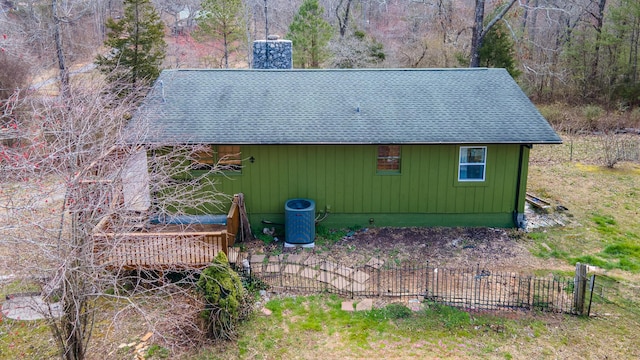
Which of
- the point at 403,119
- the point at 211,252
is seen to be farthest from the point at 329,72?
the point at 211,252

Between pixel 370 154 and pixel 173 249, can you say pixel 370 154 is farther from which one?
pixel 173 249

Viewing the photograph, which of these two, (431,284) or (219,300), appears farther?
(431,284)

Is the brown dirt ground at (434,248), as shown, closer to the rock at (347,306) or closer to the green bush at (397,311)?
the rock at (347,306)

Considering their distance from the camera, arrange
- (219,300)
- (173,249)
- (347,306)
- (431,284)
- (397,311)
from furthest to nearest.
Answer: (431,284), (173,249), (347,306), (397,311), (219,300)

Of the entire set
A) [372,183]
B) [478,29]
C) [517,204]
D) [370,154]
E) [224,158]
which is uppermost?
[478,29]

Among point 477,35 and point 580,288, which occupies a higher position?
point 477,35

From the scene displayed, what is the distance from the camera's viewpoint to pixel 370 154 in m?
11.4

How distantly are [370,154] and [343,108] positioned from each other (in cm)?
142

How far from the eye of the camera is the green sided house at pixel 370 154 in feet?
36.4

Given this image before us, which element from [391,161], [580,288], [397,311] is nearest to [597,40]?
[391,161]

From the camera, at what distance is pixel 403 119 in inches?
457

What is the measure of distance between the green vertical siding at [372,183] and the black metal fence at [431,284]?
5.88ft

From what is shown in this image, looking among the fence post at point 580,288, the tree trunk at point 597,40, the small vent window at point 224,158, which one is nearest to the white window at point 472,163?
the fence post at point 580,288

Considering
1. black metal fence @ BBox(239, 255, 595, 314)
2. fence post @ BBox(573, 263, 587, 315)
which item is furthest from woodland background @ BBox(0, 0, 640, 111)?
fence post @ BBox(573, 263, 587, 315)
